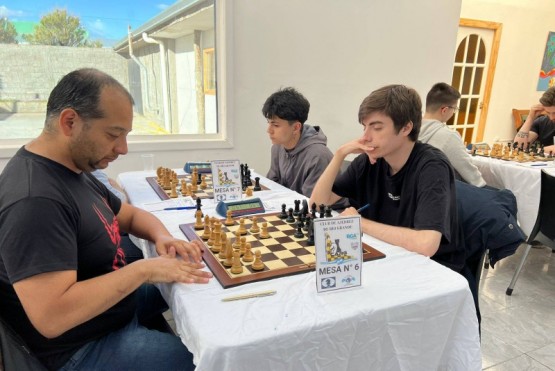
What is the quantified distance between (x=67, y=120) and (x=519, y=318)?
2.76m

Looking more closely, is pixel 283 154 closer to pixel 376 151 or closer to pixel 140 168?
pixel 376 151

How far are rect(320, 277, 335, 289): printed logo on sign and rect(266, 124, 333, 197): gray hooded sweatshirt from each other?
121 cm

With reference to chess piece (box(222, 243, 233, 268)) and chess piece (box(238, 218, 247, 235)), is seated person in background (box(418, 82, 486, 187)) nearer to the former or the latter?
chess piece (box(238, 218, 247, 235))

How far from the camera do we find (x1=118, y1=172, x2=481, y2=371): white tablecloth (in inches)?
35.2

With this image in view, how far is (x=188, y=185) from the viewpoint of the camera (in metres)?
2.27

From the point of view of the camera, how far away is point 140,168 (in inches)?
140

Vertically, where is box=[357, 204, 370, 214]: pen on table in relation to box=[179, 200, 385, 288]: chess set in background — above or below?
above

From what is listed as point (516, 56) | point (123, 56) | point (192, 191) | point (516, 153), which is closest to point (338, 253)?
point (192, 191)

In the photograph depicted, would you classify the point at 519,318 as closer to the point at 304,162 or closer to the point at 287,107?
the point at 304,162

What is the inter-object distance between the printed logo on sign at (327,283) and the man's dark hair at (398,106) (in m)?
0.81

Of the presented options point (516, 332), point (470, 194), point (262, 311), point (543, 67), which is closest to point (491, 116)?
point (543, 67)

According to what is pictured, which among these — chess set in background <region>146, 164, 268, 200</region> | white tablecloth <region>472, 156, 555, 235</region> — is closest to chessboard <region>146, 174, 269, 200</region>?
chess set in background <region>146, 164, 268, 200</region>

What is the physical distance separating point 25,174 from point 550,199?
2.90 metres

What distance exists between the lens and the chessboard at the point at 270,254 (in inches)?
45.5
